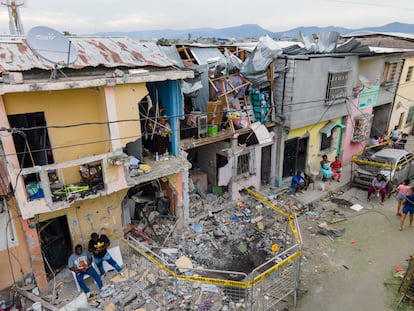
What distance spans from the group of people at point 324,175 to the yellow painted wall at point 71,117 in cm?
977

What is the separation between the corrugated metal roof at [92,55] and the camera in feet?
25.3

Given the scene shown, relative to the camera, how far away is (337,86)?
15.5 metres

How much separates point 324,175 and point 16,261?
14123 millimetres

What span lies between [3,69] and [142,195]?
21.3 feet

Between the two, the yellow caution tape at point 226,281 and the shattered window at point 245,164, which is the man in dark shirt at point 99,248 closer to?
the yellow caution tape at point 226,281

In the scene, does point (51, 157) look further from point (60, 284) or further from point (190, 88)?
point (190, 88)

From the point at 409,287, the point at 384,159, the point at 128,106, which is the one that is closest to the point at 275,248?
the point at 409,287

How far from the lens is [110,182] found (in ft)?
29.3

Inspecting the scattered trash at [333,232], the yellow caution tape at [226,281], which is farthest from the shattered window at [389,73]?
the yellow caution tape at [226,281]

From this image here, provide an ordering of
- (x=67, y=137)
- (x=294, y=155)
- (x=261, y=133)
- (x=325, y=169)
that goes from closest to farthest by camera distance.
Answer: (x=67, y=137), (x=261, y=133), (x=294, y=155), (x=325, y=169)

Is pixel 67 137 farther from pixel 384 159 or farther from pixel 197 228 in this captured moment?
pixel 384 159

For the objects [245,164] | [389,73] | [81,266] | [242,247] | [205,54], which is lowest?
[242,247]

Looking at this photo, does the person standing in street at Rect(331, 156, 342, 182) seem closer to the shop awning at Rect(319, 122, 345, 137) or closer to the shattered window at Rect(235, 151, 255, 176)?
the shop awning at Rect(319, 122, 345, 137)

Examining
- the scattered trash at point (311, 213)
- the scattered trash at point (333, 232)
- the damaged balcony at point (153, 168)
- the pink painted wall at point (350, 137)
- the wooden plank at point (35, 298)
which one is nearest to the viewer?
the wooden plank at point (35, 298)
